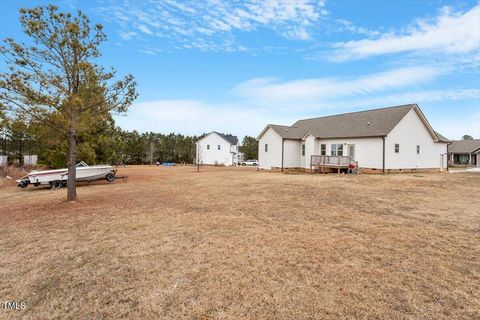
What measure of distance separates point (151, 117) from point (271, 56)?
1949 cm

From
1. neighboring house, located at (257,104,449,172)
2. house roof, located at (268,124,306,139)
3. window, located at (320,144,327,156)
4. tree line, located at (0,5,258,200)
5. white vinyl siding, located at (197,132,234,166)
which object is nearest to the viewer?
tree line, located at (0,5,258,200)

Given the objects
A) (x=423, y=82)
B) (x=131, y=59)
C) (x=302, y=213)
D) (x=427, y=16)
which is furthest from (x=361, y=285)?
(x=423, y=82)

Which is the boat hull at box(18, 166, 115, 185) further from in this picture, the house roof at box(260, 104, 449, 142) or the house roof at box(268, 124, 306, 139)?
the house roof at box(260, 104, 449, 142)

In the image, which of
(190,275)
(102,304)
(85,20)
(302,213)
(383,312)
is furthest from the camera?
(85,20)

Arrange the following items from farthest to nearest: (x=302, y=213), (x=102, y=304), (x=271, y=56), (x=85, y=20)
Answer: (x=271, y=56)
(x=85, y=20)
(x=302, y=213)
(x=102, y=304)

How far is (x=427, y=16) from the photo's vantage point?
546 inches

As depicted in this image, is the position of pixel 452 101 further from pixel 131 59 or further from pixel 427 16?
pixel 131 59

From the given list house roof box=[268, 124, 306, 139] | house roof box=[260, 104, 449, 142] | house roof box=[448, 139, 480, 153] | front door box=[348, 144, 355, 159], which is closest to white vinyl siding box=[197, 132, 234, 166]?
house roof box=[260, 104, 449, 142]

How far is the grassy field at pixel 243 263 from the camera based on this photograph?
10.9ft

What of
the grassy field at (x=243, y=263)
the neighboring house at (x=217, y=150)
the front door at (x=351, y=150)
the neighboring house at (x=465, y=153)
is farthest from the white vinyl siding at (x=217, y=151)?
the grassy field at (x=243, y=263)

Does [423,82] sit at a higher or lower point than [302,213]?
higher

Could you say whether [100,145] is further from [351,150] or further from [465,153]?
[465,153]

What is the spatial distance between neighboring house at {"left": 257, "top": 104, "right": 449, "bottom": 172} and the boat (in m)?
16.6

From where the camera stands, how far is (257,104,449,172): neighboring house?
22.5 m
